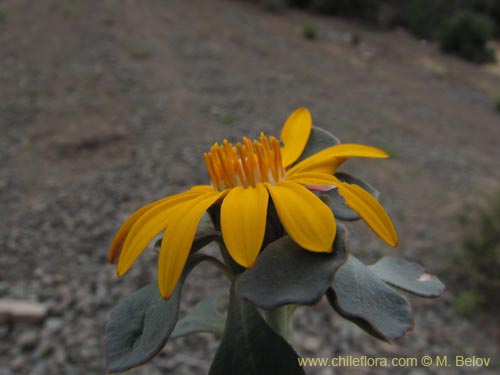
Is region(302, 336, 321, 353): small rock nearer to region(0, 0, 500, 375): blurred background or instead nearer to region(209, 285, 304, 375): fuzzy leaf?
region(0, 0, 500, 375): blurred background

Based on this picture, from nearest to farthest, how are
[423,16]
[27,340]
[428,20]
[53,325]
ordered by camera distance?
[27,340] → [53,325] → [423,16] → [428,20]

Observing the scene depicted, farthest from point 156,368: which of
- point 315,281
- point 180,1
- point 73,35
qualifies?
point 180,1

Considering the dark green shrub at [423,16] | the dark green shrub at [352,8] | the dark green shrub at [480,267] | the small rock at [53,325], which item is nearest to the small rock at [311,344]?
the dark green shrub at [480,267]

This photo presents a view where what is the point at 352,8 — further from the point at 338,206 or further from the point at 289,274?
the point at 289,274

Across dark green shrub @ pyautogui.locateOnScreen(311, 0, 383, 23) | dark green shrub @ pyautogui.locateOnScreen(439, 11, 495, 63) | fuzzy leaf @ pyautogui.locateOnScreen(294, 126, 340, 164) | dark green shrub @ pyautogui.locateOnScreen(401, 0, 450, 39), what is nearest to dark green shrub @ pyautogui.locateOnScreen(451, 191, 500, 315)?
fuzzy leaf @ pyautogui.locateOnScreen(294, 126, 340, 164)

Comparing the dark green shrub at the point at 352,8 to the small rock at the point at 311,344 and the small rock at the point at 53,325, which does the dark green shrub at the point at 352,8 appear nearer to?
the small rock at the point at 311,344

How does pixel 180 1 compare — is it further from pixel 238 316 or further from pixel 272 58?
pixel 238 316

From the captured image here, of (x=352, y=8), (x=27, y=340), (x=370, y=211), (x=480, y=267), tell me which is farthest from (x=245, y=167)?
(x=352, y=8)
